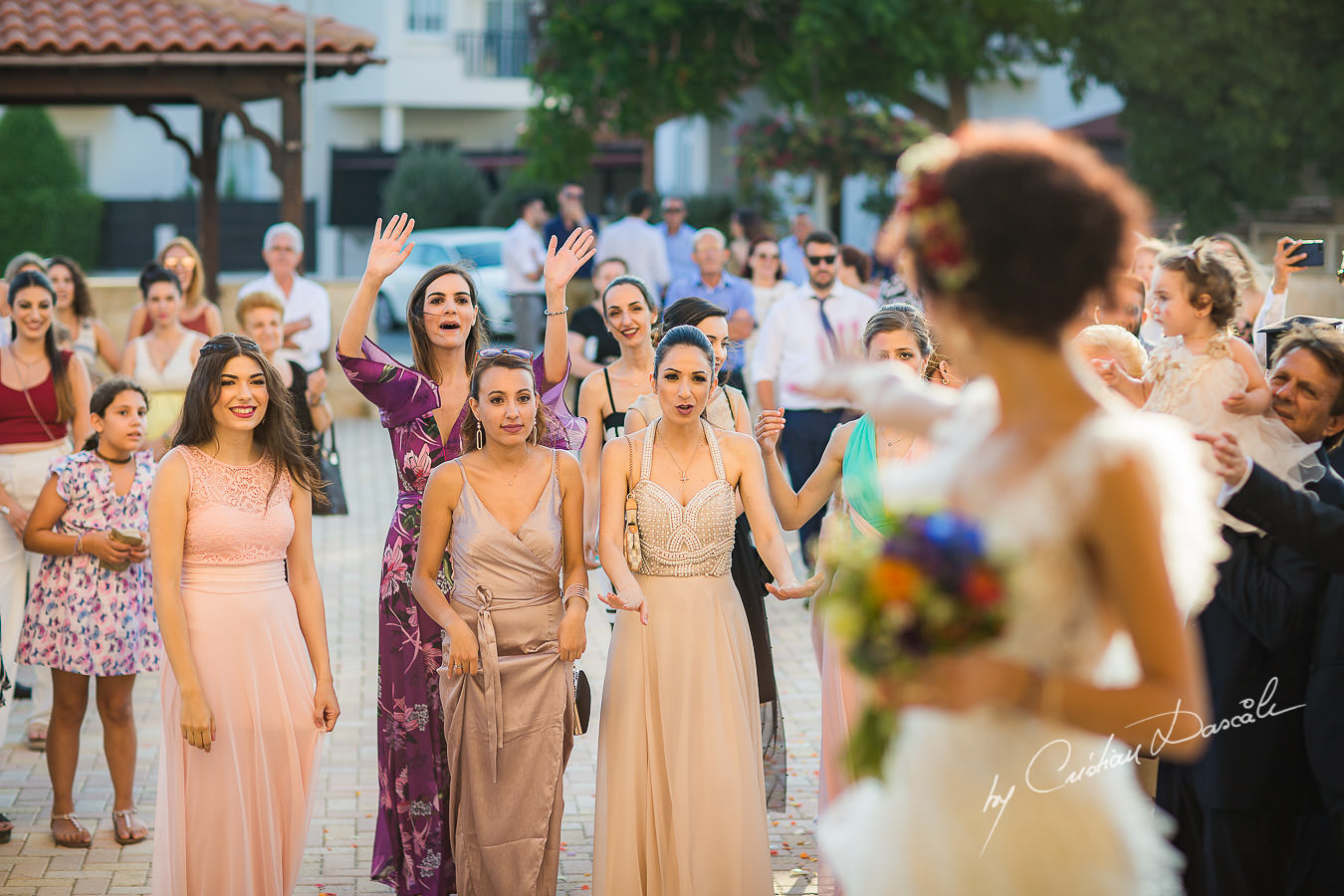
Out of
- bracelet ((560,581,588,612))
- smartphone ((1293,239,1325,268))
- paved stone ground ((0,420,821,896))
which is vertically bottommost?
paved stone ground ((0,420,821,896))

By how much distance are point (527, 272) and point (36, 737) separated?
8.87 m

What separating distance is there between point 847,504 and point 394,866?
2082 millimetres

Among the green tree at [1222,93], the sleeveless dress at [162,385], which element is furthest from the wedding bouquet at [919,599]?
the green tree at [1222,93]

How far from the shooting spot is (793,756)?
667 cm

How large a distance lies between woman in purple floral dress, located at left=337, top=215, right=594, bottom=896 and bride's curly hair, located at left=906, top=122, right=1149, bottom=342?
3.06m

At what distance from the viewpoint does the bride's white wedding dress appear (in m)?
2.17

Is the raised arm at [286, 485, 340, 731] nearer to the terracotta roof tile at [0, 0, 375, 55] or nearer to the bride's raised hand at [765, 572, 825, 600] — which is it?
the bride's raised hand at [765, 572, 825, 600]

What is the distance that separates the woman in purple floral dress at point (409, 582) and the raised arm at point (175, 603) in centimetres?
84

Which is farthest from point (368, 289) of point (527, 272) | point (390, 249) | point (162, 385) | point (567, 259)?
point (527, 272)

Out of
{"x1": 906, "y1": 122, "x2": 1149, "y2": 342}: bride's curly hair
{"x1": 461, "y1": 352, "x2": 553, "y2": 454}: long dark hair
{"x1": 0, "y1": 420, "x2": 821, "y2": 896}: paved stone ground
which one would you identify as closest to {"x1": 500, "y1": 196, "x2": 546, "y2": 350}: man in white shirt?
{"x1": 0, "y1": 420, "x2": 821, "y2": 896}: paved stone ground

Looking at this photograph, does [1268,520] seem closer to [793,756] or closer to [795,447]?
[793,756]

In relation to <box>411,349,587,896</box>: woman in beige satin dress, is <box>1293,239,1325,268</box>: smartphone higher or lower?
higher

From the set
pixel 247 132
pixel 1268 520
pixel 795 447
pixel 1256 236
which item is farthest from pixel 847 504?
pixel 1256 236

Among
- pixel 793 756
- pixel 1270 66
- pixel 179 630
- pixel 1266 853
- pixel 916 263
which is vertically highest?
pixel 1270 66
